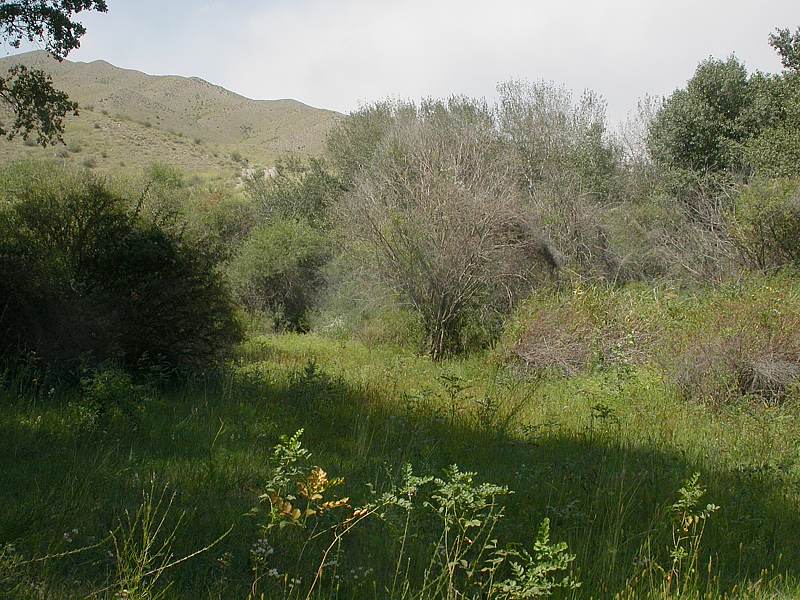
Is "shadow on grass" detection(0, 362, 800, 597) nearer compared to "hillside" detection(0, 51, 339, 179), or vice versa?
"shadow on grass" detection(0, 362, 800, 597)

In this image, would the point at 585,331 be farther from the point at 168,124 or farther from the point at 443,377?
the point at 168,124

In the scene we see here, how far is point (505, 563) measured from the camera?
370 cm

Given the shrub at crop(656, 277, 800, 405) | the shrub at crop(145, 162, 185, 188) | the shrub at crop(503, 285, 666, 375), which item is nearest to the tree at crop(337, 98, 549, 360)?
the shrub at crop(503, 285, 666, 375)

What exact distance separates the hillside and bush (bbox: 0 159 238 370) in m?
25.3

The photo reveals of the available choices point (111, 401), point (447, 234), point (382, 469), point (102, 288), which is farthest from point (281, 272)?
point (382, 469)

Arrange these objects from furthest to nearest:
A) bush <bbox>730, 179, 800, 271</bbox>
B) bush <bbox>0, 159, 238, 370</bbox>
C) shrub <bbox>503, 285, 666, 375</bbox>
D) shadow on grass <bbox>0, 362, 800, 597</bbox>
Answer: bush <bbox>730, 179, 800, 271</bbox>
shrub <bbox>503, 285, 666, 375</bbox>
bush <bbox>0, 159, 238, 370</bbox>
shadow on grass <bbox>0, 362, 800, 597</bbox>

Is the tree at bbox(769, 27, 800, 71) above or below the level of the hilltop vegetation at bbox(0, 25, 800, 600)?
above

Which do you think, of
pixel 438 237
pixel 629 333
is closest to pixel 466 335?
pixel 438 237

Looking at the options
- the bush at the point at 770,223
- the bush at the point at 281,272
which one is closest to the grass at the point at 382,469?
the bush at the point at 770,223

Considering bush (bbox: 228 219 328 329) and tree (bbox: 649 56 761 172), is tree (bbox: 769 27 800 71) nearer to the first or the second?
tree (bbox: 649 56 761 172)

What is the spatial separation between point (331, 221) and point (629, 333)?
14.3 meters

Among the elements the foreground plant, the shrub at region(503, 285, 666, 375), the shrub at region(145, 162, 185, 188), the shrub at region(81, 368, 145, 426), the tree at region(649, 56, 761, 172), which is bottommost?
the shrub at region(81, 368, 145, 426)

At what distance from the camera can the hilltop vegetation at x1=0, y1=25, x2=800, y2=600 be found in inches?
140

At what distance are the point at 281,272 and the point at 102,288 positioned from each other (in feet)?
48.3
